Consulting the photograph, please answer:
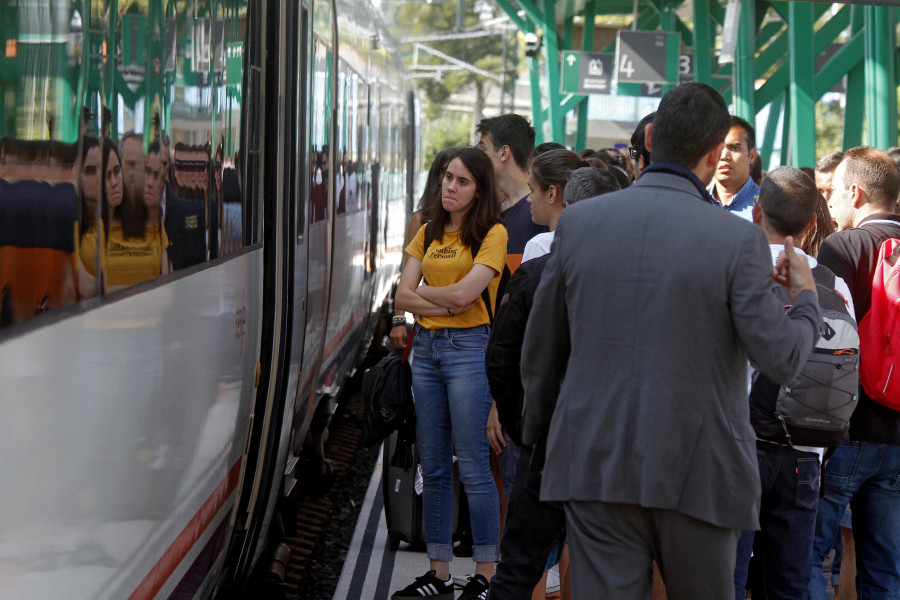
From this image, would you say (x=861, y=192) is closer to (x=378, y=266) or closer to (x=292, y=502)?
(x=292, y=502)

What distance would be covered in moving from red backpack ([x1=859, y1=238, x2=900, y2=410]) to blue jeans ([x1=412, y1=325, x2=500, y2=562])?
1.59 meters

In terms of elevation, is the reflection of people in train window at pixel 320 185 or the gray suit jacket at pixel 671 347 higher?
the reflection of people in train window at pixel 320 185

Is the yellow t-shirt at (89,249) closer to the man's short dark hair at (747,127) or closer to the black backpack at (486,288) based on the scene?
the black backpack at (486,288)

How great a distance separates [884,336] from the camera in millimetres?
4414

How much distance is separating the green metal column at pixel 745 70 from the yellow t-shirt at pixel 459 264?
9690 mm

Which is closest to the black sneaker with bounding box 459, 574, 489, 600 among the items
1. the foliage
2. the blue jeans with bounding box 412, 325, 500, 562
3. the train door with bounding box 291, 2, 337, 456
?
the blue jeans with bounding box 412, 325, 500, 562

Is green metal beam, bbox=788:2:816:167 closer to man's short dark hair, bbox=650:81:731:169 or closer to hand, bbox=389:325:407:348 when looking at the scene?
hand, bbox=389:325:407:348

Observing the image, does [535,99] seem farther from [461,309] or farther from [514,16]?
[461,309]

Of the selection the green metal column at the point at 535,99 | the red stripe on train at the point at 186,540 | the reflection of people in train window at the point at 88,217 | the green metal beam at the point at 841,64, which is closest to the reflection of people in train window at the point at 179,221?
the reflection of people in train window at the point at 88,217

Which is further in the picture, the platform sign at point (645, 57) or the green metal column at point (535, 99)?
the green metal column at point (535, 99)

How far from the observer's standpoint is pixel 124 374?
256 centimetres

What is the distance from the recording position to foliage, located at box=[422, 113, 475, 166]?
6819cm

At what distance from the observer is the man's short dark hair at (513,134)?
18.3ft

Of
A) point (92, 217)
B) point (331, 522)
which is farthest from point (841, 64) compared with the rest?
point (92, 217)
